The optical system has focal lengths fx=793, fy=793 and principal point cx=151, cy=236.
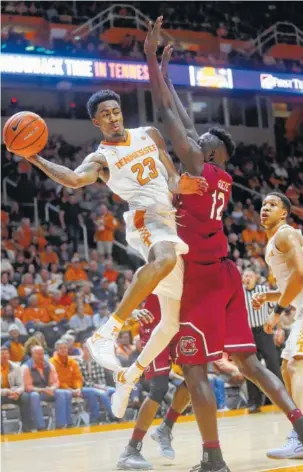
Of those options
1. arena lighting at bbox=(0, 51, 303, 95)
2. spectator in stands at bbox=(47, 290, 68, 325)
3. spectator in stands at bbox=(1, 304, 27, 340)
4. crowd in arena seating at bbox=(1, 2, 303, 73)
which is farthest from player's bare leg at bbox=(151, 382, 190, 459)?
crowd in arena seating at bbox=(1, 2, 303, 73)

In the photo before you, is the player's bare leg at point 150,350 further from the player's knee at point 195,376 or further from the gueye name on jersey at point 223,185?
the gueye name on jersey at point 223,185

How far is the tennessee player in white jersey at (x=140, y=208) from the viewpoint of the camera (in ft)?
14.9

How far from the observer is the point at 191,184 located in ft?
15.1

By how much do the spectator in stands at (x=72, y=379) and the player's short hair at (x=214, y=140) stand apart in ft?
16.8

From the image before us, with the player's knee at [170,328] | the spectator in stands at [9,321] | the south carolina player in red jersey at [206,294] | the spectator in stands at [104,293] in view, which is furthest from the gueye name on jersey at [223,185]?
the spectator in stands at [104,293]

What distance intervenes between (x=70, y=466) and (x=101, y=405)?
435 cm

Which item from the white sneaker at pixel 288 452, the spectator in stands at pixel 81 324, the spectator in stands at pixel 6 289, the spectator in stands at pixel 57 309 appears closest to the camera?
the white sneaker at pixel 288 452

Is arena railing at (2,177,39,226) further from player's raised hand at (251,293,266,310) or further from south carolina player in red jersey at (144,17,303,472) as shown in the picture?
south carolina player in red jersey at (144,17,303,472)

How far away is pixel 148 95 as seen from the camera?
20531 mm

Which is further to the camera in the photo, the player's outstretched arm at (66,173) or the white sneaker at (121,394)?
the white sneaker at (121,394)

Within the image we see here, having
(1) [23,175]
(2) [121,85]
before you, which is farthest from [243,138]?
(1) [23,175]

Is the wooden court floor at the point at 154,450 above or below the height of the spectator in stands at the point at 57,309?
below

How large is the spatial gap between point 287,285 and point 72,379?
16.5 feet

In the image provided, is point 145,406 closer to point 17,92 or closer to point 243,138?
point 17,92
